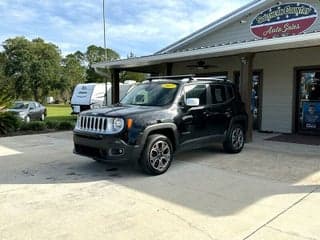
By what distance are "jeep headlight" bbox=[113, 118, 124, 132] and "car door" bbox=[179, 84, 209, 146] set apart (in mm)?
1335

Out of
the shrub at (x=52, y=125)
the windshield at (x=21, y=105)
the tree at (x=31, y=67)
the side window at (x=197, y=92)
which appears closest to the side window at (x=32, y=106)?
the windshield at (x=21, y=105)

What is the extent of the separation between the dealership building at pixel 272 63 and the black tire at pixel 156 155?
4334 millimetres

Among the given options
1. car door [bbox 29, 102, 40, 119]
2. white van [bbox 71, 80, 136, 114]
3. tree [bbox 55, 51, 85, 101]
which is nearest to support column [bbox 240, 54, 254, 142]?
car door [bbox 29, 102, 40, 119]

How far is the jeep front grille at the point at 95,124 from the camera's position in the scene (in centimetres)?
620

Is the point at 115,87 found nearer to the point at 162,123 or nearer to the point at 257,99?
the point at 257,99

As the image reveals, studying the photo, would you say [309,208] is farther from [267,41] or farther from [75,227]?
[267,41]

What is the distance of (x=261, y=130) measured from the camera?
13031mm

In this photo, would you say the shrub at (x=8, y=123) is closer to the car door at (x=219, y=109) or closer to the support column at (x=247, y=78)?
the car door at (x=219, y=109)

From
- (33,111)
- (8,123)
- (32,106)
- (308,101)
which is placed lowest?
(8,123)

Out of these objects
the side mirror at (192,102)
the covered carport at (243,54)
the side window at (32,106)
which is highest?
the covered carport at (243,54)

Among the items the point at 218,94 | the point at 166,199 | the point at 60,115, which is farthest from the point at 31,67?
the point at 166,199

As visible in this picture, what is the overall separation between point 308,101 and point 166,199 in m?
8.57

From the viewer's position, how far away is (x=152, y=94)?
7305 mm

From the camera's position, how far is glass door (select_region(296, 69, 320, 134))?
11.6 meters
